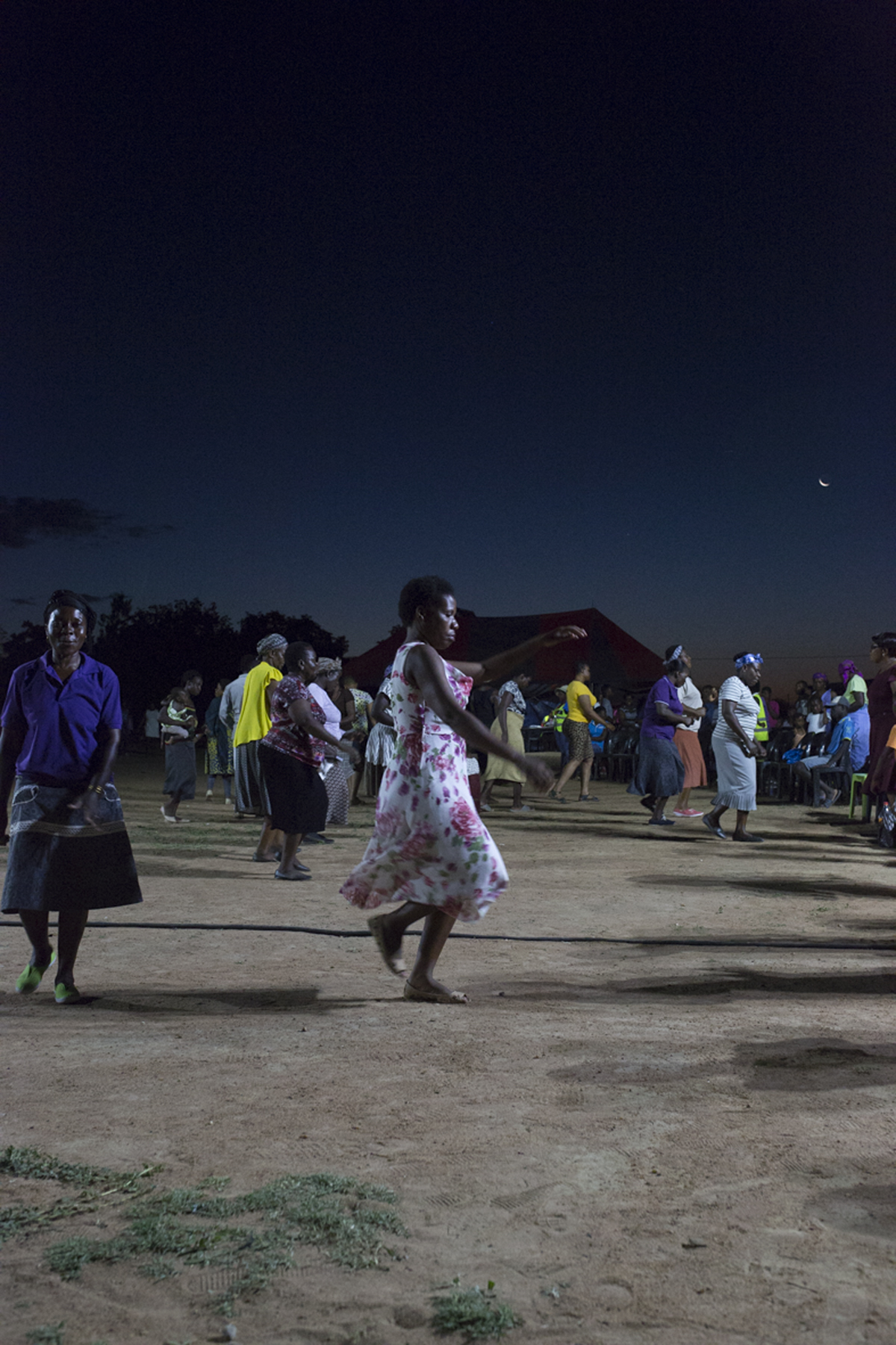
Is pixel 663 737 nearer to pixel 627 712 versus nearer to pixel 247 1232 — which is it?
pixel 247 1232

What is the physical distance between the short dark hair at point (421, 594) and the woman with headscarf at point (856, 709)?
31.5ft

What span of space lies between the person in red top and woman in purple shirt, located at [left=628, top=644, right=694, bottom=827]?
495cm

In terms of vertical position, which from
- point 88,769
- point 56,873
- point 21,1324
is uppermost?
point 88,769

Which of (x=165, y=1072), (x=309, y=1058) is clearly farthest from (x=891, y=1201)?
(x=165, y=1072)

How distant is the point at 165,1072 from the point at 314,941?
2.41 metres

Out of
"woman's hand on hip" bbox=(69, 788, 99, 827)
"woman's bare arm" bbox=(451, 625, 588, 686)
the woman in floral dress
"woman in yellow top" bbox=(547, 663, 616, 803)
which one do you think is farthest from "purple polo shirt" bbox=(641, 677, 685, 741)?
"woman's hand on hip" bbox=(69, 788, 99, 827)

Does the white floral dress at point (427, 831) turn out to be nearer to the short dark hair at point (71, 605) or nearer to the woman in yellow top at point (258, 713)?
the short dark hair at point (71, 605)

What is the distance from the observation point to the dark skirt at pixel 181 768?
12508mm

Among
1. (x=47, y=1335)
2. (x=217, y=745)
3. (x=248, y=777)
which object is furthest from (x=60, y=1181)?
(x=217, y=745)

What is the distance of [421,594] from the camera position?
15.5 feet

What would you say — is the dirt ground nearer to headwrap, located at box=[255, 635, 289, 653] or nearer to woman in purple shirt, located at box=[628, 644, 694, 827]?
headwrap, located at box=[255, 635, 289, 653]

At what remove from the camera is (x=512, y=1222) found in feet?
8.65

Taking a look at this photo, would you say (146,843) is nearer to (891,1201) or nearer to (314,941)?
(314,941)

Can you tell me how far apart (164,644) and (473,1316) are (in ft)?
175
